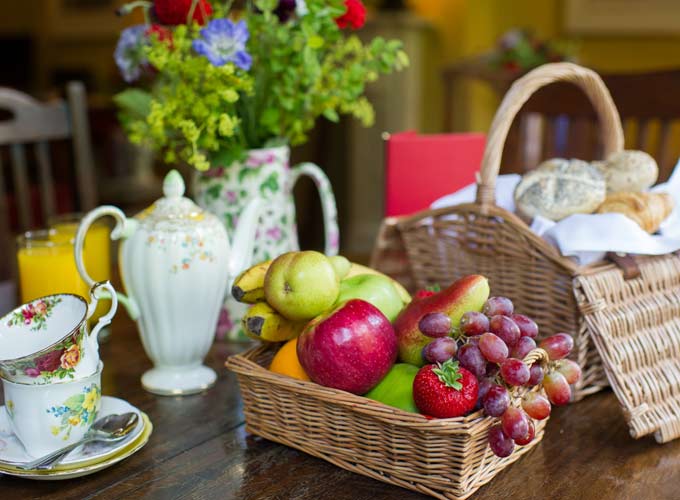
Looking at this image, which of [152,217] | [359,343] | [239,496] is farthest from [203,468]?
[152,217]

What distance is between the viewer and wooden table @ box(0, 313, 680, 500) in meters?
0.66

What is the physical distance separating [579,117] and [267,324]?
4.11 feet

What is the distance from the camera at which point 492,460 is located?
0.67 meters

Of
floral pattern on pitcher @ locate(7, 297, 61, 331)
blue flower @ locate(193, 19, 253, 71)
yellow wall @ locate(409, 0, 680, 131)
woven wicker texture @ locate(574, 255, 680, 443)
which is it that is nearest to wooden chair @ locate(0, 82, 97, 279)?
blue flower @ locate(193, 19, 253, 71)

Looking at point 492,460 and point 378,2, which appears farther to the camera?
point 378,2

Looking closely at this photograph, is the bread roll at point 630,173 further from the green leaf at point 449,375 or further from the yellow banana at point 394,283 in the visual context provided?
the green leaf at point 449,375

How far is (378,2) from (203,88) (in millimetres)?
3516

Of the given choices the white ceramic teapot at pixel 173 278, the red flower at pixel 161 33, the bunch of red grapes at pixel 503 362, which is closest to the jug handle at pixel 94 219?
the white ceramic teapot at pixel 173 278

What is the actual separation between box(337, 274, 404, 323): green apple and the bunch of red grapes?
0.09 m

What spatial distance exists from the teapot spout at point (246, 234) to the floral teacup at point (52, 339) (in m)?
0.23

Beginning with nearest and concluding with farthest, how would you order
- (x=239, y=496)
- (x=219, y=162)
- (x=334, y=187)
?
(x=239, y=496)
(x=219, y=162)
(x=334, y=187)

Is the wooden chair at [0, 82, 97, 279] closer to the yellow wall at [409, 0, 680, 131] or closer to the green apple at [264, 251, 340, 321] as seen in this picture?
the green apple at [264, 251, 340, 321]

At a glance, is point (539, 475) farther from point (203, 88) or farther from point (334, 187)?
point (334, 187)

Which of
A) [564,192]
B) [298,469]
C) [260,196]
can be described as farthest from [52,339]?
[564,192]
